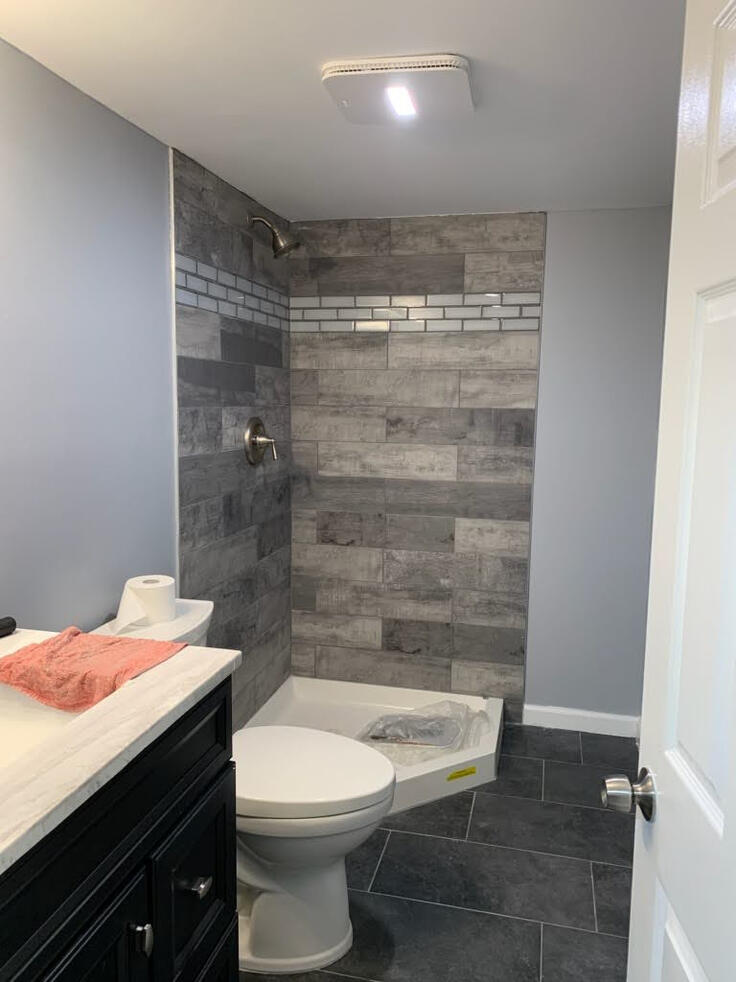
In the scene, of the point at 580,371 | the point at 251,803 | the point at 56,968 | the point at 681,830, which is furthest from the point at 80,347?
the point at 580,371

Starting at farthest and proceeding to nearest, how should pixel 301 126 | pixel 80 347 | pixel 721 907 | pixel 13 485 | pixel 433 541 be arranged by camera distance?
1. pixel 433 541
2. pixel 301 126
3. pixel 80 347
4. pixel 13 485
5. pixel 721 907

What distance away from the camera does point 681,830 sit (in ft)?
3.10

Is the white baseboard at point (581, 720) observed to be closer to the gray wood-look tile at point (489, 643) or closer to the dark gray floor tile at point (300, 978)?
the gray wood-look tile at point (489, 643)

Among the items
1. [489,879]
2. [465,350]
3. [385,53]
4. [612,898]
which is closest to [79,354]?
[385,53]

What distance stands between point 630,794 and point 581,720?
2.53m

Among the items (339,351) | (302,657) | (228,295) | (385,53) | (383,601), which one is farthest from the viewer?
(302,657)

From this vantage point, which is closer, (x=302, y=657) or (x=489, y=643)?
(x=489, y=643)

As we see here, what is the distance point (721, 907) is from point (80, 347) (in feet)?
6.23

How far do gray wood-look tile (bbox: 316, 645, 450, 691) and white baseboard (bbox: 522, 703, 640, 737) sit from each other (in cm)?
42

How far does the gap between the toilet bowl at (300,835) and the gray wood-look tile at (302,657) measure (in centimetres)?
152

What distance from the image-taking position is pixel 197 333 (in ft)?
8.83

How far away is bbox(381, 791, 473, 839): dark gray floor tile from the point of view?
2.69 m

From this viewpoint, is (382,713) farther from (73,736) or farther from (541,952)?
(73,736)

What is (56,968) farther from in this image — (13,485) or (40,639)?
(13,485)
